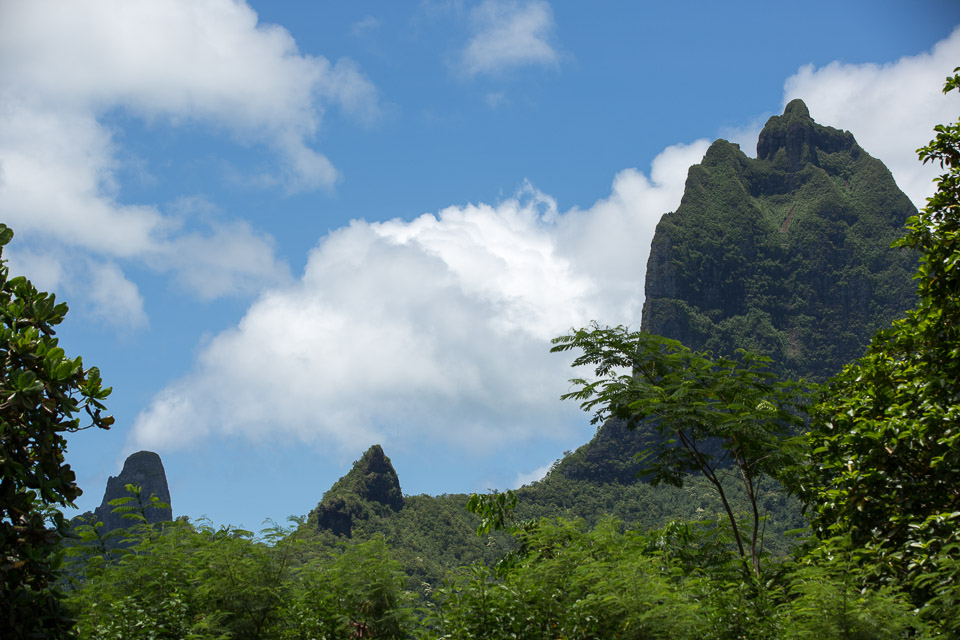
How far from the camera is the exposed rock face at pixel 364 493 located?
3895 inches

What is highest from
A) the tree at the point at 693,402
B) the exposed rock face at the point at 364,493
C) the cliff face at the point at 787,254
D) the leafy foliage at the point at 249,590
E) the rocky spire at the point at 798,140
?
the rocky spire at the point at 798,140

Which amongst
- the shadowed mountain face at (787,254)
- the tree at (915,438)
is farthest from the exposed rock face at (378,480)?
the tree at (915,438)

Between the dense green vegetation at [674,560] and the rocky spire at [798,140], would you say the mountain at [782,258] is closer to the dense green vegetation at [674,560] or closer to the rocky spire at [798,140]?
the rocky spire at [798,140]

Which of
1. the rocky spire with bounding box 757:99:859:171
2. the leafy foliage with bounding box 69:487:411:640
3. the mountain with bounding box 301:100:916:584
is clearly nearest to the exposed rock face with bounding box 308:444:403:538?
the mountain with bounding box 301:100:916:584

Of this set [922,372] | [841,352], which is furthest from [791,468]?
[841,352]

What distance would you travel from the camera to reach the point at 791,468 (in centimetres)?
920

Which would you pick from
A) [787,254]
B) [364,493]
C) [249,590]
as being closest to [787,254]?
[787,254]

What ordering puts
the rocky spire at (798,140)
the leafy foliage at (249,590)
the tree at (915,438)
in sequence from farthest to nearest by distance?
the rocky spire at (798,140) < the tree at (915,438) < the leafy foliage at (249,590)

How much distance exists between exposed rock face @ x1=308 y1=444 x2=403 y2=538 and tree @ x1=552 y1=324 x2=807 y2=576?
92983 millimetres

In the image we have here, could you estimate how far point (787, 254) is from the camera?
6314 inches

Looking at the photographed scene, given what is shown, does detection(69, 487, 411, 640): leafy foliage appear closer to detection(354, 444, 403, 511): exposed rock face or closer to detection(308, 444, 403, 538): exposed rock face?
detection(308, 444, 403, 538): exposed rock face

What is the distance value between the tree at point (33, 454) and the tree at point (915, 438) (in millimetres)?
5936

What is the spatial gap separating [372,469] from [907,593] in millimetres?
107763

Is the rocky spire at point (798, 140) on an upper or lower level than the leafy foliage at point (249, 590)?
upper
